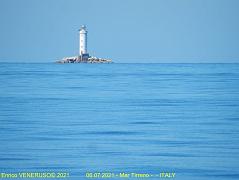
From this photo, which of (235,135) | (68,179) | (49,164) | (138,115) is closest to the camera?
(68,179)

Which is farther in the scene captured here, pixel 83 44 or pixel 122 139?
pixel 83 44

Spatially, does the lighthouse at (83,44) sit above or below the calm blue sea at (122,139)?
above

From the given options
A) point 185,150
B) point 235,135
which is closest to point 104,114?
point 235,135

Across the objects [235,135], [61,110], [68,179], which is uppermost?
[61,110]

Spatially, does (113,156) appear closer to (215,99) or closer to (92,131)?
(92,131)

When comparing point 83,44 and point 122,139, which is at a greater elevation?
point 83,44

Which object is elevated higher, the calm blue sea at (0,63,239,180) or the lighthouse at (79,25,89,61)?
the lighthouse at (79,25,89,61)

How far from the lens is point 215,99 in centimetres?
3384

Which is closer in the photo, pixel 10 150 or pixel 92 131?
pixel 10 150

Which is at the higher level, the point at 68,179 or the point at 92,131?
the point at 92,131

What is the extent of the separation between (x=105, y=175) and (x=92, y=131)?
21.3 ft

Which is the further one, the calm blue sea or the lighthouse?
the lighthouse

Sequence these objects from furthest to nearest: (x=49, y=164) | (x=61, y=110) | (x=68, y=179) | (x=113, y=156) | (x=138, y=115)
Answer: (x=61, y=110)
(x=138, y=115)
(x=113, y=156)
(x=49, y=164)
(x=68, y=179)

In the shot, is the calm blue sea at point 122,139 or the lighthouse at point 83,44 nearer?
the calm blue sea at point 122,139
